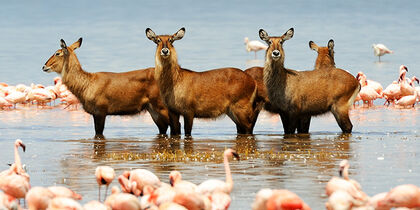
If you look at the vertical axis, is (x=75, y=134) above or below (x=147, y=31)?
below

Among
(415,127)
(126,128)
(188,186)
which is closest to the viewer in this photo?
(188,186)

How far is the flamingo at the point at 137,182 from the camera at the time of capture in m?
8.62

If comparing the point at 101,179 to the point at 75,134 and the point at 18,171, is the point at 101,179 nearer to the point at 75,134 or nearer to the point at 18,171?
the point at 18,171

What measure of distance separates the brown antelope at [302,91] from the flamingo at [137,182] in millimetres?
8762

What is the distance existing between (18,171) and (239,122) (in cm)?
855

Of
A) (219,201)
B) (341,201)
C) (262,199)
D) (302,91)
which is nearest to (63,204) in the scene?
(219,201)

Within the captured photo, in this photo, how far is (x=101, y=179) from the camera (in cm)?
890

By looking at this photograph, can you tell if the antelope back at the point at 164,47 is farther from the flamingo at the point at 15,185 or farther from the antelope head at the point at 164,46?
the flamingo at the point at 15,185

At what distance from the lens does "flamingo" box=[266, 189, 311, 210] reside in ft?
23.8

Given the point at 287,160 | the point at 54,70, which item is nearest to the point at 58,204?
the point at 287,160

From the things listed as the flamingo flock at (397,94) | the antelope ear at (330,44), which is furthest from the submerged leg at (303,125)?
the flamingo flock at (397,94)

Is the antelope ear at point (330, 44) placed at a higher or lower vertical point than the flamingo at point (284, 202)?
higher

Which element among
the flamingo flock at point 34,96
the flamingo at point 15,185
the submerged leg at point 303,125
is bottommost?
the flamingo at point 15,185

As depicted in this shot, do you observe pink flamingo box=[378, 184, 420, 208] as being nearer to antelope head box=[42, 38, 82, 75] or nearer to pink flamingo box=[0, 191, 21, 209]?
pink flamingo box=[0, 191, 21, 209]
